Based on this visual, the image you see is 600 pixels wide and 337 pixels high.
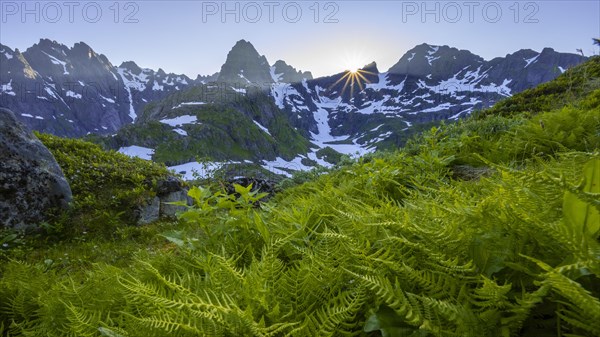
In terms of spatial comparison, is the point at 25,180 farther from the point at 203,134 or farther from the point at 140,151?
the point at 203,134

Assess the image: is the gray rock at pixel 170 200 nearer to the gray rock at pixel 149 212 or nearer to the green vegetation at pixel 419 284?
the gray rock at pixel 149 212

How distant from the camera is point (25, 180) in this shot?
25.0 ft

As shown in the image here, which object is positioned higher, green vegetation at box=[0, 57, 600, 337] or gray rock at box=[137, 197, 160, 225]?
green vegetation at box=[0, 57, 600, 337]

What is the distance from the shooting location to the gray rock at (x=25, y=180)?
719 centimetres

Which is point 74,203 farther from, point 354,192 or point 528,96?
point 528,96

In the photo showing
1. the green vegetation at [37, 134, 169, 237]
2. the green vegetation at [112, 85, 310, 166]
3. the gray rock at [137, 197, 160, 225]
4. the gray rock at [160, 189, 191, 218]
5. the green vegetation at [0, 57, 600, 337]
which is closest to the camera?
the green vegetation at [0, 57, 600, 337]

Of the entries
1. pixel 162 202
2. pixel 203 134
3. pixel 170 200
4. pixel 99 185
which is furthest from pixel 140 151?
pixel 162 202

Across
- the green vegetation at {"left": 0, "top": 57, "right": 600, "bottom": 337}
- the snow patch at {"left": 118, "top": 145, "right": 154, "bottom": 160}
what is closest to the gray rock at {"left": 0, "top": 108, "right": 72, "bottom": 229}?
the green vegetation at {"left": 0, "top": 57, "right": 600, "bottom": 337}

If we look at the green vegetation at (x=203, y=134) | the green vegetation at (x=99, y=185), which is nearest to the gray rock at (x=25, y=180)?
the green vegetation at (x=99, y=185)

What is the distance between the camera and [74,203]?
791cm

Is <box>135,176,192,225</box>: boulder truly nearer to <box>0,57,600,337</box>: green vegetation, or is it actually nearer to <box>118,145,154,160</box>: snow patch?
<box>0,57,600,337</box>: green vegetation

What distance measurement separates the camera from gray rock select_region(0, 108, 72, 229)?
7.19 metres

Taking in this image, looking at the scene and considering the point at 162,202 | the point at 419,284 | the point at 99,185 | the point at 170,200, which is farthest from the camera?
the point at 170,200

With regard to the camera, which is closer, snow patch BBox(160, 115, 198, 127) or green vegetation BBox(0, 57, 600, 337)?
green vegetation BBox(0, 57, 600, 337)
